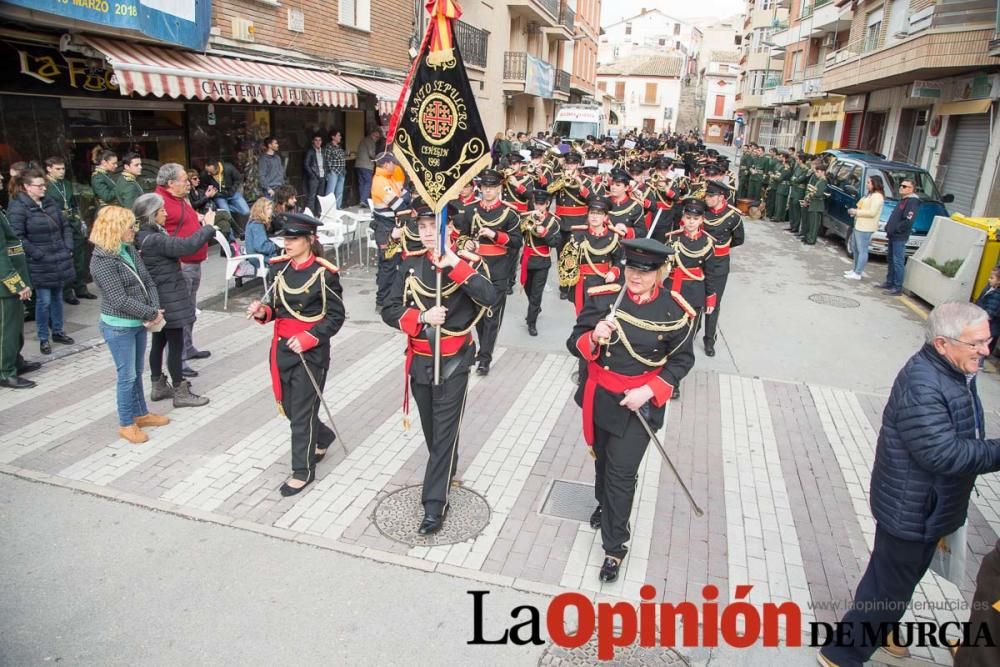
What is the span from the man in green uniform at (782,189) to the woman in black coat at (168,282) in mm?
18074

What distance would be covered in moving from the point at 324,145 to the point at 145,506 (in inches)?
504

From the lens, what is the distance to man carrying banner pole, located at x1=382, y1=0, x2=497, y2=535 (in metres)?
4.64

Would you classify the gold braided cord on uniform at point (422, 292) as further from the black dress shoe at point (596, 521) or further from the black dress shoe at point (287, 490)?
the black dress shoe at point (287, 490)

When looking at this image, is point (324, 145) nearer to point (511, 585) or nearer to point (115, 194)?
point (115, 194)

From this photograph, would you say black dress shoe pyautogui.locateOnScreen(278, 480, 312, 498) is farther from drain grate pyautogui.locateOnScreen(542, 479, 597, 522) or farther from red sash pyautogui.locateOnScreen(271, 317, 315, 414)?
drain grate pyautogui.locateOnScreen(542, 479, 597, 522)

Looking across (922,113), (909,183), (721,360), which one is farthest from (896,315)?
(922,113)

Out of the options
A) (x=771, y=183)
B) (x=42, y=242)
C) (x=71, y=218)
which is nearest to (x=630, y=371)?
(x=42, y=242)

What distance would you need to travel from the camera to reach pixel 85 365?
7781mm

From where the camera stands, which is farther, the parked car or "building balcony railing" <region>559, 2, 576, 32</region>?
"building balcony railing" <region>559, 2, 576, 32</region>

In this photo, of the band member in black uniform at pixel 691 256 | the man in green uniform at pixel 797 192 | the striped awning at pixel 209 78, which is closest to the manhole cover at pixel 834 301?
the band member in black uniform at pixel 691 256

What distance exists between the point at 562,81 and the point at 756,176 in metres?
20.8

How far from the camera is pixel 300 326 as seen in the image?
530 centimetres

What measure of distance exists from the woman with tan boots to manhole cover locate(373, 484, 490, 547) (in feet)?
8.34

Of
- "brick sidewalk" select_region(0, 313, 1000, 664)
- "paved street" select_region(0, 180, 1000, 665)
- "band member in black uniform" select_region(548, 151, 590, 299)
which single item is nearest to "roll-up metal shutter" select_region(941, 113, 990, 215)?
"paved street" select_region(0, 180, 1000, 665)
